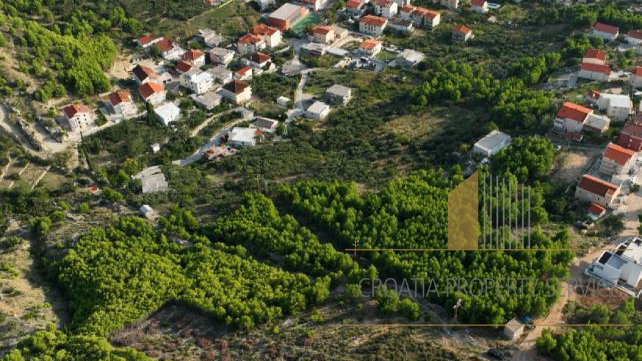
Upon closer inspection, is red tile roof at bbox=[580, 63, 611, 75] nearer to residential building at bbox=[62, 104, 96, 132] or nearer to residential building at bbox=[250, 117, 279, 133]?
residential building at bbox=[250, 117, 279, 133]

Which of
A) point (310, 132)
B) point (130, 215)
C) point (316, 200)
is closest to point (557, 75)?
point (310, 132)

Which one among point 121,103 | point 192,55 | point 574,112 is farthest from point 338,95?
point 574,112

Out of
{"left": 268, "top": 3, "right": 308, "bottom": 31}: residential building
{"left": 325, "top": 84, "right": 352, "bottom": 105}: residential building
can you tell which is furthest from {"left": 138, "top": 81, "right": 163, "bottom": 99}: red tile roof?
{"left": 268, "top": 3, "right": 308, "bottom": 31}: residential building

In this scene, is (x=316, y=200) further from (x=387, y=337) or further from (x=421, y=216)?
(x=387, y=337)

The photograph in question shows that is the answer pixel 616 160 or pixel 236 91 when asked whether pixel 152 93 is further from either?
pixel 616 160

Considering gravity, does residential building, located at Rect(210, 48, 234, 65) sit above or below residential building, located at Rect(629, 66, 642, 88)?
below

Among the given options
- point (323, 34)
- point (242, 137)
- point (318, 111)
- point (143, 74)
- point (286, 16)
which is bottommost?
point (242, 137)

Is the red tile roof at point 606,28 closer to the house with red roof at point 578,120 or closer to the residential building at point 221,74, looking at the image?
the house with red roof at point 578,120
